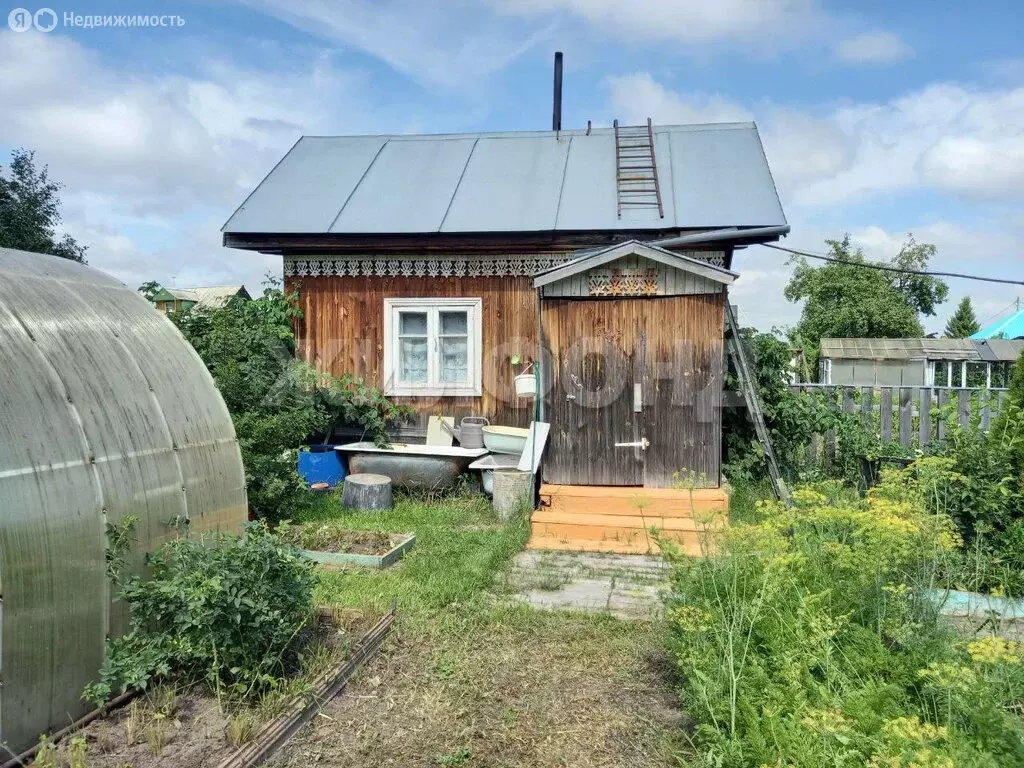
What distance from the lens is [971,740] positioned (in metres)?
2.82

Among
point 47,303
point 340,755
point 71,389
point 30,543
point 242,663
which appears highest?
point 47,303

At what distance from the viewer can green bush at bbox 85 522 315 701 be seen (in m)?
3.88

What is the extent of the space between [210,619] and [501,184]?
347 inches

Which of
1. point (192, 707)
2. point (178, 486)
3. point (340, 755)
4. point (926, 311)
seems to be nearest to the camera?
point (340, 755)

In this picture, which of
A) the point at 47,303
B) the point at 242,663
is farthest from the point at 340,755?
the point at 47,303

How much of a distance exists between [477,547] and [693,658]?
4.06 meters

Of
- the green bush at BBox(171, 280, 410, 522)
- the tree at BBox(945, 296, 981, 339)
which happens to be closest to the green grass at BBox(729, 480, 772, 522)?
the green bush at BBox(171, 280, 410, 522)

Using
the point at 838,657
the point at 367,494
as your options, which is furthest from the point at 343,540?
the point at 838,657

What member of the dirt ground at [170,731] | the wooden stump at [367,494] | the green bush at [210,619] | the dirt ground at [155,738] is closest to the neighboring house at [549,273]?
the wooden stump at [367,494]

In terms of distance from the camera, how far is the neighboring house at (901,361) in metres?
28.9

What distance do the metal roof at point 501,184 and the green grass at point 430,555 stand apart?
395 cm

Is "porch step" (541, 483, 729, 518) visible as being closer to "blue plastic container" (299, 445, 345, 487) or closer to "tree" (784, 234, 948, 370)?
"blue plastic container" (299, 445, 345, 487)

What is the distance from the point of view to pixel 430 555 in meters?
7.08

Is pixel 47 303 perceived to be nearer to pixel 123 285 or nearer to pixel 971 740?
pixel 123 285
